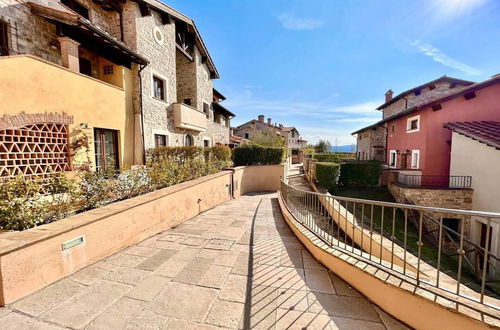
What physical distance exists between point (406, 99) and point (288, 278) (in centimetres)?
2378

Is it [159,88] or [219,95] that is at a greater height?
[219,95]

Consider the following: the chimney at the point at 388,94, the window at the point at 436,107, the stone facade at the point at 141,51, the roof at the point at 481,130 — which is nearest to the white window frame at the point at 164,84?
the stone facade at the point at 141,51

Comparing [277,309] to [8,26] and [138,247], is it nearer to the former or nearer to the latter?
[138,247]

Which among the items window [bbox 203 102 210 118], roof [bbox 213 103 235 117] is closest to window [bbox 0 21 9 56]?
window [bbox 203 102 210 118]

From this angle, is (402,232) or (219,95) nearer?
(402,232)

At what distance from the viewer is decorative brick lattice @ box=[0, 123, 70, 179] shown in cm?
435

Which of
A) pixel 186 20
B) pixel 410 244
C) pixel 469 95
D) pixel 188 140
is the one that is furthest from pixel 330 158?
pixel 186 20

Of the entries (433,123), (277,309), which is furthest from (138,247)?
(433,123)

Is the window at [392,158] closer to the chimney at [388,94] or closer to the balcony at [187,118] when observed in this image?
the chimney at [388,94]

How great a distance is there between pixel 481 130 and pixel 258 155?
10804 mm

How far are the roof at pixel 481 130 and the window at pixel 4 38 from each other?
16379 mm

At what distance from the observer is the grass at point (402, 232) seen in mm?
6561

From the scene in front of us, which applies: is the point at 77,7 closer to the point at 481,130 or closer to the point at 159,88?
the point at 159,88

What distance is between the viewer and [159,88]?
10664 millimetres
